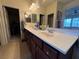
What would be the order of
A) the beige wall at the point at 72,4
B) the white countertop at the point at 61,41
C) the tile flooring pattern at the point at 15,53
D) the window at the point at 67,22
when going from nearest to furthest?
the white countertop at the point at 61,41, the beige wall at the point at 72,4, the window at the point at 67,22, the tile flooring pattern at the point at 15,53

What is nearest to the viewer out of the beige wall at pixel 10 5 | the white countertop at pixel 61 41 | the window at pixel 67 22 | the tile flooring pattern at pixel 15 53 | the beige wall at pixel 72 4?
the white countertop at pixel 61 41

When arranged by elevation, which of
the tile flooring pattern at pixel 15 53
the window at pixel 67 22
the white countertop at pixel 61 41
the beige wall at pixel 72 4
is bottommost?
the tile flooring pattern at pixel 15 53

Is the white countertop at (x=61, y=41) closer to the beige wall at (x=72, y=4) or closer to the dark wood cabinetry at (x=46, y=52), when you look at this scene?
the dark wood cabinetry at (x=46, y=52)

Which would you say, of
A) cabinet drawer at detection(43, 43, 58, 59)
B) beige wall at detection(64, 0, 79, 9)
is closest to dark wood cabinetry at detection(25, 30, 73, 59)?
cabinet drawer at detection(43, 43, 58, 59)

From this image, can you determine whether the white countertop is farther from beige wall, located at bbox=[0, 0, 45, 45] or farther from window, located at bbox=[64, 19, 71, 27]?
beige wall, located at bbox=[0, 0, 45, 45]

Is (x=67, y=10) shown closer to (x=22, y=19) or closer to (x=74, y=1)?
(x=74, y=1)

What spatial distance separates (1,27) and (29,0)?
203cm

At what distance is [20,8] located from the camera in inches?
132

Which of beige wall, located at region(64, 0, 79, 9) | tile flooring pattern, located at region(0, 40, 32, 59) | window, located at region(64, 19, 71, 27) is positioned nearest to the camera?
beige wall, located at region(64, 0, 79, 9)

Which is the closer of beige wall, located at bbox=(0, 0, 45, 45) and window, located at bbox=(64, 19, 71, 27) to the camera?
window, located at bbox=(64, 19, 71, 27)

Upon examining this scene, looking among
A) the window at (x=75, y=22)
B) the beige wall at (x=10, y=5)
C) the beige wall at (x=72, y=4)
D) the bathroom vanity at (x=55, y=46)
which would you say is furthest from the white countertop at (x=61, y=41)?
the beige wall at (x=10, y=5)

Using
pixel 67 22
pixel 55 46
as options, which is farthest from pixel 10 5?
pixel 55 46

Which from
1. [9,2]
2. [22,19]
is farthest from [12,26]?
[9,2]

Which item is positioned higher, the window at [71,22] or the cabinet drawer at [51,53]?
the window at [71,22]
